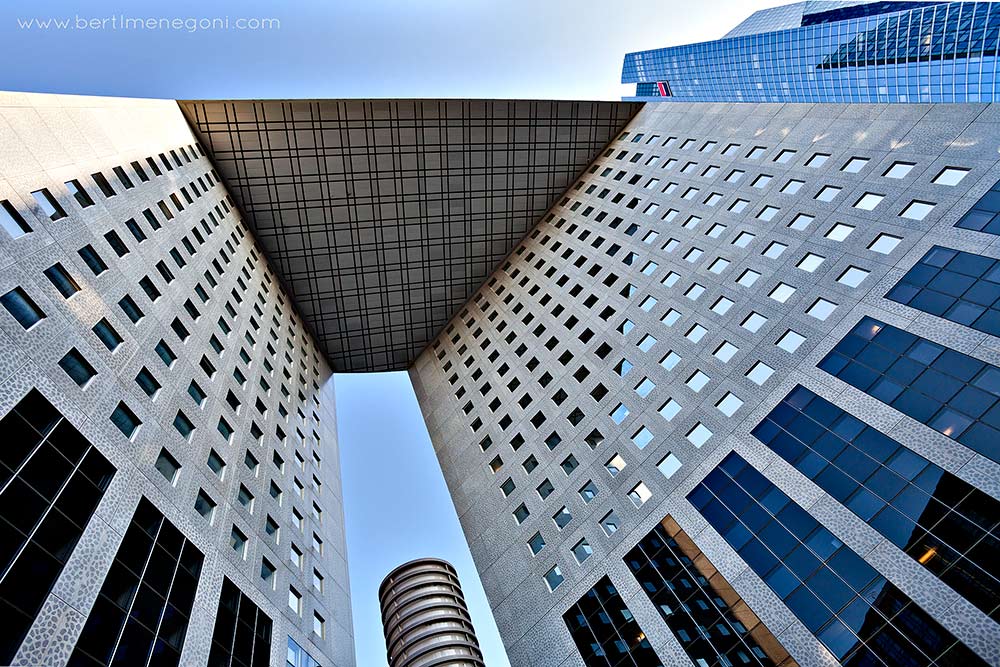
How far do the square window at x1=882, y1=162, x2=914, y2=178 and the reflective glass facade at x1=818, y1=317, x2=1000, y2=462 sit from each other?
25.0 ft

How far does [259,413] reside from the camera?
31.0 m

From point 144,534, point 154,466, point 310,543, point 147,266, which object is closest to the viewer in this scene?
point 144,534

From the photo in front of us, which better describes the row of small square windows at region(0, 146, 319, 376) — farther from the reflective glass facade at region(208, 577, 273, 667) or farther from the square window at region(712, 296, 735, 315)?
the square window at region(712, 296, 735, 315)

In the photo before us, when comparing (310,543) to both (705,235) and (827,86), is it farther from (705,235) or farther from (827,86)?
(827,86)

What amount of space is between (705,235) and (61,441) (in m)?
29.0

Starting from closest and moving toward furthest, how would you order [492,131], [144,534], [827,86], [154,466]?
[144,534]
[154,466]
[492,131]
[827,86]

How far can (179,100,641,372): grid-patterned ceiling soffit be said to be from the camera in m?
43.9

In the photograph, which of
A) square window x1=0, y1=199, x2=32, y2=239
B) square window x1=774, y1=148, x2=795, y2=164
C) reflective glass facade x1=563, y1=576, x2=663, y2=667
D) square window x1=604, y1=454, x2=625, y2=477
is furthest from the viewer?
square window x1=774, y1=148, x2=795, y2=164

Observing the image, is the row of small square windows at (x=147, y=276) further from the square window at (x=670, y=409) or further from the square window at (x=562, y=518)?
the square window at (x=670, y=409)

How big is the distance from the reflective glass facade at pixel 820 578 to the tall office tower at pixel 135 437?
1765cm

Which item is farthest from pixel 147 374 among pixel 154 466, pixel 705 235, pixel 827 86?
pixel 827 86

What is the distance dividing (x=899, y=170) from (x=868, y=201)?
1817mm

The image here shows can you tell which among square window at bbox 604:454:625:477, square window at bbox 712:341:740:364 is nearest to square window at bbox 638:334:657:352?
square window at bbox 712:341:740:364

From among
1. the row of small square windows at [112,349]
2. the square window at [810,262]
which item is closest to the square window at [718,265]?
the square window at [810,262]
